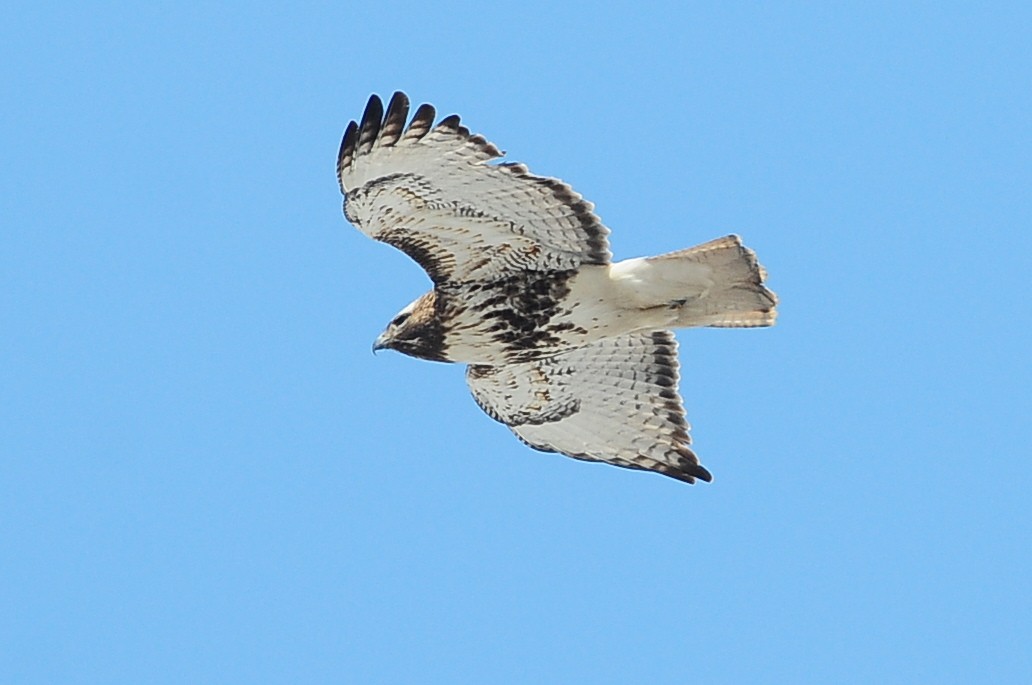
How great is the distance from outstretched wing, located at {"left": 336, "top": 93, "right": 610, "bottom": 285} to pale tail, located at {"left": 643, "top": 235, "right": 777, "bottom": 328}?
371 millimetres

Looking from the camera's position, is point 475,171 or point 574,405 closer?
point 475,171

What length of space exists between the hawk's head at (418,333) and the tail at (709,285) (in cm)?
113

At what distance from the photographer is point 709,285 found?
10.6 meters

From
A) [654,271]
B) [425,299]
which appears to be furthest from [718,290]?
[425,299]

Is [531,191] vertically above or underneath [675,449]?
above

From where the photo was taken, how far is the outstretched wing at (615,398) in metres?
12.0

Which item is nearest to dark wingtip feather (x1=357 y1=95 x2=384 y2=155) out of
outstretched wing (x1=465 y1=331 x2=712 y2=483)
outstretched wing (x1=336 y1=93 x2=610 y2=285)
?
outstretched wing (x1=336 y1=93 x2=610 y2=285)

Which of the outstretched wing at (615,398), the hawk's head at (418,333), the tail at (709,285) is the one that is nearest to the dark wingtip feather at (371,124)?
the hawk's head at (418,333)

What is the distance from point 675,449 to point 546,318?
1.74 metres

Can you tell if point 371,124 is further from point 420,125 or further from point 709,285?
point 709,285

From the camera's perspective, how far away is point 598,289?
420 inches

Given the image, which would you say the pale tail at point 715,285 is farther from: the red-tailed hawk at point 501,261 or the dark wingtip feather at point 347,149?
the dark wingtip feather at point 347,149

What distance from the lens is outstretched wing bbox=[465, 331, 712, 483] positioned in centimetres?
1202

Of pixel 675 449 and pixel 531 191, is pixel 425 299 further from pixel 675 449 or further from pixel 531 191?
pixel 675 449
